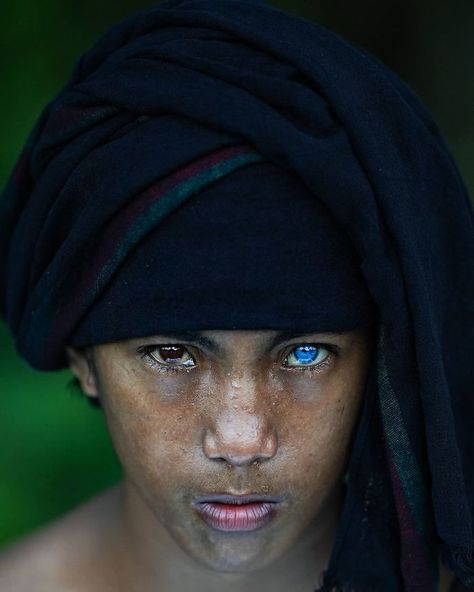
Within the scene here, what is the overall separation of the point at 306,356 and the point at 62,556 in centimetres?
95

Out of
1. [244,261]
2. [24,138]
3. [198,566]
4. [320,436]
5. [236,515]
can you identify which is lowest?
[198,566]

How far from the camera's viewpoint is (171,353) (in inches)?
84.6

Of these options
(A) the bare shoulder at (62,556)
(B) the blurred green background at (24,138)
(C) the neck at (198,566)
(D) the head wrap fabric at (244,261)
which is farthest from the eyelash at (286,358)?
(B) the blurred green background at (24,138)

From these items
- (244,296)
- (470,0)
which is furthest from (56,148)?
(470,0)

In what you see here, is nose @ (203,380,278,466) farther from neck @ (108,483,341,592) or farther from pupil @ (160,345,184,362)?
neck @ (108,483,341,592)

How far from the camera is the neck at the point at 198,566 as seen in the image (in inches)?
101

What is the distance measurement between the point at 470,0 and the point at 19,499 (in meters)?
2.33

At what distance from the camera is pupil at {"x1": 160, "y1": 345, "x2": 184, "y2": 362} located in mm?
2139

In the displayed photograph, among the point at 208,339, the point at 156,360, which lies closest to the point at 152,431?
the point at 156,360

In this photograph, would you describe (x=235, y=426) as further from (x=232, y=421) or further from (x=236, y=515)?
(x=236, y=515)

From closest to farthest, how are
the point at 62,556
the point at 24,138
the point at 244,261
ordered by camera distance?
the point at 244,261, the point at 62,556, the point at 24,138

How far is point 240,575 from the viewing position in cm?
256

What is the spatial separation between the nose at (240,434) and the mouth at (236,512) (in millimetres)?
116

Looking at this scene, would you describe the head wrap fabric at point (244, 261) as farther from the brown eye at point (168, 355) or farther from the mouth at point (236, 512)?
the mouth at point (236, 512)
